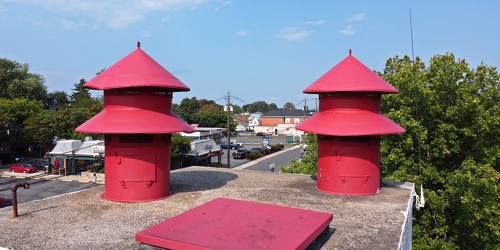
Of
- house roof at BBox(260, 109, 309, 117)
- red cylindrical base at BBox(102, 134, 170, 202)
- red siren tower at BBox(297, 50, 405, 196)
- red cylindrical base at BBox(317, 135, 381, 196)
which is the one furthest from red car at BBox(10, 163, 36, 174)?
house roof at BBox(260, 109, 309, 117)

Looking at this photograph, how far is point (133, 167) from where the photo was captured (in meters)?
9.98

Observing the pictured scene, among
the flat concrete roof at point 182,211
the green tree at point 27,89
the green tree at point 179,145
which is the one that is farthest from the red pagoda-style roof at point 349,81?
the green tree at point 27,89

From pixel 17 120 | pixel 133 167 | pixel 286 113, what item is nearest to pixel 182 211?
pixel 133 167

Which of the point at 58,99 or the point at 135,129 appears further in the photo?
the point at 58,99

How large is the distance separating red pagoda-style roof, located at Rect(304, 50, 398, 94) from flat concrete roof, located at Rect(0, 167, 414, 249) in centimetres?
325

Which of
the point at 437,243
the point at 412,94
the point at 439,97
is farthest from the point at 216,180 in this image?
the point at 439,97

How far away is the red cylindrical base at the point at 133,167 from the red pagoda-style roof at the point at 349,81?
5386 mm

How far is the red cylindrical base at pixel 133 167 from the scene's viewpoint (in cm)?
995

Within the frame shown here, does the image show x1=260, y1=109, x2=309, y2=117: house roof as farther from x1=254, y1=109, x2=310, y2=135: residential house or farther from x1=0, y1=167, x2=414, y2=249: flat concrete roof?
x1=0, y1=167, x2=414, y2=249: flat concrete roof

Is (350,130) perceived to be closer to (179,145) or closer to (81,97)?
(179,145)

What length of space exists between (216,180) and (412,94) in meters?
10.8

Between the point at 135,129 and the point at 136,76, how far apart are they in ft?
5.17

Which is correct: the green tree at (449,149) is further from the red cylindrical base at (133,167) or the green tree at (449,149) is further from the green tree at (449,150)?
the red cylindrical base at (133,167)

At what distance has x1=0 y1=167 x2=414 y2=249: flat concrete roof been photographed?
6762 mm
